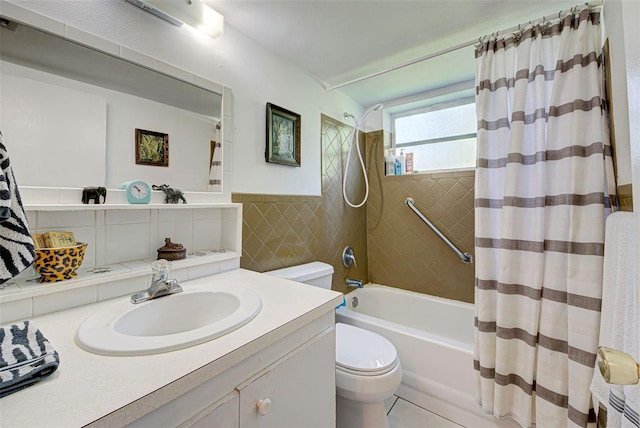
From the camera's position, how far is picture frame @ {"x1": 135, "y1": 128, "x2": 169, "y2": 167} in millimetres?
1046

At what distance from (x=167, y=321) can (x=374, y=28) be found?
5.66 feet

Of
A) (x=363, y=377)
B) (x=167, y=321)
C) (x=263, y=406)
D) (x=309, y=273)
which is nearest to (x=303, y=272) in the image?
(x=309, y=273)

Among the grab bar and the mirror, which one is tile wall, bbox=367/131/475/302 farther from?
the mirror

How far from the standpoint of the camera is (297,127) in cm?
173

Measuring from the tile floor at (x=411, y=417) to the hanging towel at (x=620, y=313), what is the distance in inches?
38.9

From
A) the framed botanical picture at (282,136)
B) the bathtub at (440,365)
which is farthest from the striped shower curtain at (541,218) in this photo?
the framed botanical picture at (282,136)

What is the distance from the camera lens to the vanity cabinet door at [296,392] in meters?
0.66

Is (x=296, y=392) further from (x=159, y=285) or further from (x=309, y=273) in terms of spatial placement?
(x=309, y=273)

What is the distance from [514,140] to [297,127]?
3.99ft

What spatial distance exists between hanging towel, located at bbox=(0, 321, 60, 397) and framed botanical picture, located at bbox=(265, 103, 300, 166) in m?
1.18

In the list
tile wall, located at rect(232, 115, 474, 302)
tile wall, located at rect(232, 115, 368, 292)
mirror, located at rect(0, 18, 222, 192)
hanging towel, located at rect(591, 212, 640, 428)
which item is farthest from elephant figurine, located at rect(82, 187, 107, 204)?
hanging towel, located at rect(591, 212, 640, 428)

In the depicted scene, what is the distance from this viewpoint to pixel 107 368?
20.6 inches

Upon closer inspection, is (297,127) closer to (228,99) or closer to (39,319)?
(228,99)

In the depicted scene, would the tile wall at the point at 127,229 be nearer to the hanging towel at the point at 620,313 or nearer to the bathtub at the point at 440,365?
the bathtub at the point at 440,365
